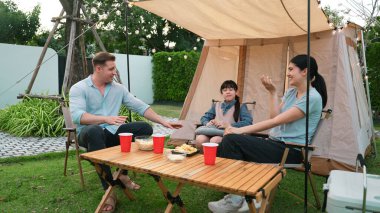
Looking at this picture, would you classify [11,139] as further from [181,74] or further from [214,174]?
[181,74]

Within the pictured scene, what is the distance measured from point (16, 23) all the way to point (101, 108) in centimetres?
1515

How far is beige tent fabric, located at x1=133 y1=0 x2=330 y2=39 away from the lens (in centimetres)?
310

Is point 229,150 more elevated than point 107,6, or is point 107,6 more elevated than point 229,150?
point 107,6

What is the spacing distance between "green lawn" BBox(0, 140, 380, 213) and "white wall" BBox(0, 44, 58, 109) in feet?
16.8

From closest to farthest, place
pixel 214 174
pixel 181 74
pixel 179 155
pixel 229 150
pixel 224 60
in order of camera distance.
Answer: pixel 214 174 < pixel 179 155 < pixel 229 150 < pixel 224 60 < pixel 181 74

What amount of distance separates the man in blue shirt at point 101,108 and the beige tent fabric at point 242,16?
78 cm

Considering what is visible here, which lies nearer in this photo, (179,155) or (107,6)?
(179,155)

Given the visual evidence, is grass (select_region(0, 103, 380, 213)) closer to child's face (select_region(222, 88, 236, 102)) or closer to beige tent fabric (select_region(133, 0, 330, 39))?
child's face (select_region(222, 88, 236, 102))

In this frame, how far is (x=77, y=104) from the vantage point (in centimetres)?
296

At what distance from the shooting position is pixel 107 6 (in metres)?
18.4

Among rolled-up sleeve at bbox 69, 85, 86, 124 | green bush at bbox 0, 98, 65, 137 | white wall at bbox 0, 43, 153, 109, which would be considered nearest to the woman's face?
rolled-up sleeve at bbox 69, 85, 86, 124

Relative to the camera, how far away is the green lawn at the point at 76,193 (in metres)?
2.73

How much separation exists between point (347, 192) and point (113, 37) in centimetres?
1870

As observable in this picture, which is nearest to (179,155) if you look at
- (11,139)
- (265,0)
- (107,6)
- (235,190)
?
(235,190)
